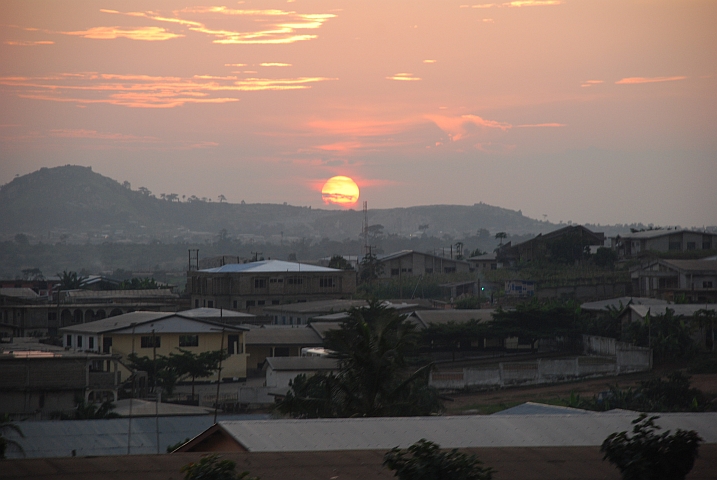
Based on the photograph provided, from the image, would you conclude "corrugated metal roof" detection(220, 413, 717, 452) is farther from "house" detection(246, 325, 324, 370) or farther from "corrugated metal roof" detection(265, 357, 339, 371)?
Answer: "house" detection(246, 325, 324, 370)

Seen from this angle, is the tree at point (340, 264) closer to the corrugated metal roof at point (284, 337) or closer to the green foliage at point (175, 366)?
the corrugated metal roof at point (284, 337)

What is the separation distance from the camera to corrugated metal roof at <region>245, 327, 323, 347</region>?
3694 cm

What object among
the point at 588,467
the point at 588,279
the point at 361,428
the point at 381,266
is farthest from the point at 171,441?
the point at 381,266

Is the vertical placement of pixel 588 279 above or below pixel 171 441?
above

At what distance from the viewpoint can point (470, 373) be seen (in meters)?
30.6

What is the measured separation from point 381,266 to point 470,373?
141 feet

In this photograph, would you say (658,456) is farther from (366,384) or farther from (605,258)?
(605,258)

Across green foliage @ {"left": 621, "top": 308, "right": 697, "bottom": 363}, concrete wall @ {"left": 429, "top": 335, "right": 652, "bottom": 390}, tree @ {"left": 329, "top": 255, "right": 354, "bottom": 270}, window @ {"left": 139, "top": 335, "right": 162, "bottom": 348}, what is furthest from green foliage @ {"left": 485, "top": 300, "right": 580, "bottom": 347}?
tree @ {"left": 329, "top": 255, "right": 354, "bottom": 270}

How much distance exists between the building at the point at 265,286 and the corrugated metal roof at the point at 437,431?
43.2m

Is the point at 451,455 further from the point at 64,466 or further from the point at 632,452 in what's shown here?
the point at 64,466

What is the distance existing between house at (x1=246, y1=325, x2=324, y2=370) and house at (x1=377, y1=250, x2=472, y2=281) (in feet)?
118

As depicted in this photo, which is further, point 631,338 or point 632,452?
point 631,338

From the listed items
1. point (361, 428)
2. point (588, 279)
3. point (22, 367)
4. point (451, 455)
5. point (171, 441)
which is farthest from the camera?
point (588, 279)

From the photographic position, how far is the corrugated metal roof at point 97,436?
1858 centimetres
